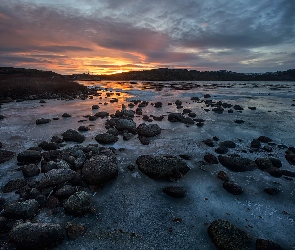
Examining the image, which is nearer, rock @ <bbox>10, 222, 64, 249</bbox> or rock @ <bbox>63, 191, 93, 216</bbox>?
rock @ <bbox>10, 222, 64, 249</bbox>

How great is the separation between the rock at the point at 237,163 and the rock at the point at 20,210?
8544 millimetres

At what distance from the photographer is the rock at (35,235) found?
585 cm

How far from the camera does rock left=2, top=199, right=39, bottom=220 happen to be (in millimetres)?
6895

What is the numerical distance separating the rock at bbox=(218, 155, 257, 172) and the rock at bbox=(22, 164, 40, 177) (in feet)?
29.3

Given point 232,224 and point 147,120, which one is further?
point 147,120

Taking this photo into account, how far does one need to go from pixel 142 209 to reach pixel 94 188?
2319 mm

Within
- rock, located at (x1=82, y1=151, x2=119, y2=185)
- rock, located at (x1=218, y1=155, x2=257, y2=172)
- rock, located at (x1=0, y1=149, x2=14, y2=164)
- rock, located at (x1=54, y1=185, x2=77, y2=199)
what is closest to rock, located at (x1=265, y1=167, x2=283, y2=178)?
rock, located at (x1=218, y1=155, x2=257, y2=172)

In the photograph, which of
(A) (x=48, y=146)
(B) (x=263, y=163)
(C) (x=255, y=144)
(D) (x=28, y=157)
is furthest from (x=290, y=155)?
(D) (x=28, y=157)

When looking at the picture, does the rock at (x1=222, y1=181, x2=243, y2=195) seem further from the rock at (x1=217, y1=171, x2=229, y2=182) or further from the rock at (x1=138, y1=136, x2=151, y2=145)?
the rock at (x1=138, y1=136, x2=151, y2=145)

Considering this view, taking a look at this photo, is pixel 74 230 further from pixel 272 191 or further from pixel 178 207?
pixel 272 191

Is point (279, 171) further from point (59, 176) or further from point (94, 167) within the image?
point (59, 176)

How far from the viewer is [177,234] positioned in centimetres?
653

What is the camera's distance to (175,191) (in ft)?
27.3

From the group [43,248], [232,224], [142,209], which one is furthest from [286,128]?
[43,248]
